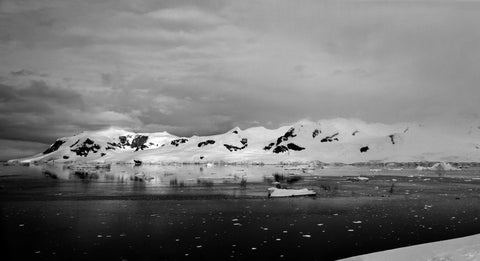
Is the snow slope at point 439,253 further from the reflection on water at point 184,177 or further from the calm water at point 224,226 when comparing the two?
the reflection on water at point 184,177

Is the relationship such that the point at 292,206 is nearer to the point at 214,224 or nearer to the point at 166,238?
the point at 214,224

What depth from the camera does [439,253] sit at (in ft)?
38.6

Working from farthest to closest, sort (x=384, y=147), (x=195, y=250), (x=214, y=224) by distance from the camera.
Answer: (x=384, y=147), (x=214, y=224), (x=195, y=250)

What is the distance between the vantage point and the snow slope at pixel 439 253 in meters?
10.6

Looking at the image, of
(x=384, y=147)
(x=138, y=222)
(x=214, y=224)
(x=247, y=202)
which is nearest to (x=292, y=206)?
(x=247, y=202)

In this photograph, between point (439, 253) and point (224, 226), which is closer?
point (439, 253)

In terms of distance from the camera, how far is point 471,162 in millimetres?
151750

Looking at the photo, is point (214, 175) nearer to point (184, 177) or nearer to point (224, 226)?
point (184, 177)

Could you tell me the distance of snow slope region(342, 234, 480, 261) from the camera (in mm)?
10625

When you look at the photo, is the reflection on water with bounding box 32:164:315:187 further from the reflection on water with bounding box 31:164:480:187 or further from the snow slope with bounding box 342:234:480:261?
the snow slope with bounding box 342:234:480:261

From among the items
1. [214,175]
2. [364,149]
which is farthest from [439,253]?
[364,149]

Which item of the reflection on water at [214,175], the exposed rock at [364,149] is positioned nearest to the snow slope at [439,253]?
the reflection on water at [214,175]

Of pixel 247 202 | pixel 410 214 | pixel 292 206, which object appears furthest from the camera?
pixel 247 202

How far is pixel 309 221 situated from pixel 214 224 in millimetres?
4833
